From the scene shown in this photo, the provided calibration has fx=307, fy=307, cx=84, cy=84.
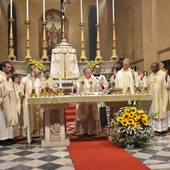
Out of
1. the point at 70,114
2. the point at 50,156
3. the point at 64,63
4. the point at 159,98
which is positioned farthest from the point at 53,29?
the point at 50,156

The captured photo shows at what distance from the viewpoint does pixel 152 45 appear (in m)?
11.0

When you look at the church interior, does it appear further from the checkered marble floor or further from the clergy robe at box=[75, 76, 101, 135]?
the clergy robe at box=[75, 76, 101, 135]

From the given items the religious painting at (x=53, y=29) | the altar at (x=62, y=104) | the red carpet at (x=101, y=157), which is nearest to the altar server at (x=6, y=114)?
the altar at (x=62, y=104)

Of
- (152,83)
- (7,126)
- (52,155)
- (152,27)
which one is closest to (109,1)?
(152,27)

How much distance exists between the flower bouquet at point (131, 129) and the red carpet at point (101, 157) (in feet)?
0.68

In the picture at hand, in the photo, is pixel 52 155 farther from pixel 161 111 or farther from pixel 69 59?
pixel 69 59

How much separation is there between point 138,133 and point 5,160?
2395mm

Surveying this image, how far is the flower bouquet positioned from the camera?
5676 millimetres

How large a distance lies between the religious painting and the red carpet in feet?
33.3

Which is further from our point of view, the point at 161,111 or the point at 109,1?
the point at 109,1

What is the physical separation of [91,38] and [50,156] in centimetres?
1170

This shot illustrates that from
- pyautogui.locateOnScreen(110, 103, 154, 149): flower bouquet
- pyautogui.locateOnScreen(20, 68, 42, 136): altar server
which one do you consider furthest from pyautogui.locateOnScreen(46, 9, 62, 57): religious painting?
pyautogui.locateOnScreen(110, 103, 154, 149): flower bouquet

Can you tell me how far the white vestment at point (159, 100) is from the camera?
7395 mm

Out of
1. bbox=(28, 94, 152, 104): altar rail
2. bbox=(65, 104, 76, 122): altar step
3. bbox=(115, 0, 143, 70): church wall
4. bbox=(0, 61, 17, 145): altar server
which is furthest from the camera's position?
bbox=(115, 0, 143, 70): church wall
